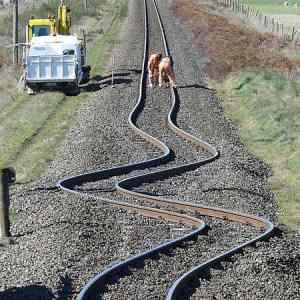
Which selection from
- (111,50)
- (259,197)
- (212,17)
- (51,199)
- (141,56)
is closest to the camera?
(51,199)

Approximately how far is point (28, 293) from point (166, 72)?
846 inches

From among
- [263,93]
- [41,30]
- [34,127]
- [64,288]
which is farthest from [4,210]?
[41,30]

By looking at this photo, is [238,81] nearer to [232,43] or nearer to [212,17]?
[232,43]

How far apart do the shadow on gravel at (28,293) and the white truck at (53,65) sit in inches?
796

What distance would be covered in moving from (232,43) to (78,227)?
3356cm

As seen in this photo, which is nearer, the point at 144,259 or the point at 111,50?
the point at 144,259

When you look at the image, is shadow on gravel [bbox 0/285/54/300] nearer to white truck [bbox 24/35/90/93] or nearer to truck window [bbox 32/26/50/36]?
white truck [bbox 24/35/90/93]

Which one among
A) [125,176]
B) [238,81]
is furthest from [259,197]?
[238,81]

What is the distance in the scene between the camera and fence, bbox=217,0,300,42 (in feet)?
196

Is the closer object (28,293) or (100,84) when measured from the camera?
(28,293)

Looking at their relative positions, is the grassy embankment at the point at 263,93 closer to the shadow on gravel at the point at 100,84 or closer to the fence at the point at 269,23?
the shadow on gravel at the point at 100,84

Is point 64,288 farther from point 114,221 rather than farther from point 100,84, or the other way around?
point 100,84

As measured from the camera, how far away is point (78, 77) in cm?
3291

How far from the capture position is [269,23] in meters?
74.4
